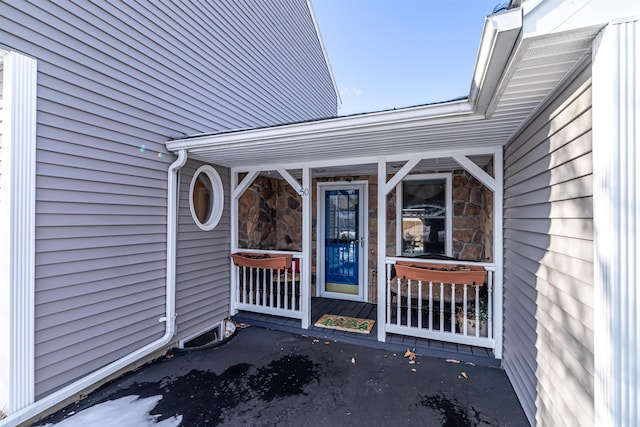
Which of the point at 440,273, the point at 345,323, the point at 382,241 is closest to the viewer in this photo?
the point at 440,273

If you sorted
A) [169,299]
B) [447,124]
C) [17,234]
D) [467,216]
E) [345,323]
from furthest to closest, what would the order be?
[467,216], [345,323], [169,299], [447,124], [17,234]

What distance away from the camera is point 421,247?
4.75m

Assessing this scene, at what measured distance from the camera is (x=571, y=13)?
1176mm

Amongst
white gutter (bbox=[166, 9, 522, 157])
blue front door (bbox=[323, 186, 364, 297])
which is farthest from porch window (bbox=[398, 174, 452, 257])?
white gutter (bbox=[166, 9, 522, 157])

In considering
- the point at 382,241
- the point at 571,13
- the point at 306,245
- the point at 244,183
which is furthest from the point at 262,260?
the point at 571,13

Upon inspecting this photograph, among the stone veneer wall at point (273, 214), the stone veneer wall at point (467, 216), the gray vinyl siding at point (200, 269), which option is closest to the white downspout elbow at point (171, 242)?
the gray vinyl siding at point (200, 269)

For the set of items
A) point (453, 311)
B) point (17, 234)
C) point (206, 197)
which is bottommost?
point (453, 311)

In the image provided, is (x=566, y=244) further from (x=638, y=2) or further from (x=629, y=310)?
(x=638, y=2)

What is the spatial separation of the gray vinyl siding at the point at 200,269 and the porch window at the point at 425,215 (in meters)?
2.78

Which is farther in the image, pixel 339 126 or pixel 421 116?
pixel 339 126

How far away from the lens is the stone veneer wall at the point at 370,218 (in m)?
4.40

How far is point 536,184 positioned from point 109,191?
3.56m

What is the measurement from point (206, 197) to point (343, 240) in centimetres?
246

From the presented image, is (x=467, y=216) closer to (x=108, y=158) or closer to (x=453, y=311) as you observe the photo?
(x=453, y=311)
